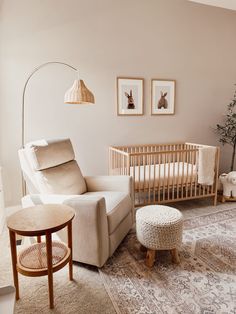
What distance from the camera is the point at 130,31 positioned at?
321 centimetres

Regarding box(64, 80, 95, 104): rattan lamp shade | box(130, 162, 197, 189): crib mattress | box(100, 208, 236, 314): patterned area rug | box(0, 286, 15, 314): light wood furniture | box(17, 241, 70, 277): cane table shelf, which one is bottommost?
box(100, 208, 236, 314): patterned area rug

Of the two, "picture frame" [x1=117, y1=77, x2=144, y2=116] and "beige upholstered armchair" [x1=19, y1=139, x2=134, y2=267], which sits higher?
"picture frame" [x1=117, y1=77, x2=144, y2=116]

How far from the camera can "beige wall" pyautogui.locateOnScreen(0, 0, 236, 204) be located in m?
2.76

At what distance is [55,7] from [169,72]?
176cm

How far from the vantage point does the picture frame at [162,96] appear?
3.49m

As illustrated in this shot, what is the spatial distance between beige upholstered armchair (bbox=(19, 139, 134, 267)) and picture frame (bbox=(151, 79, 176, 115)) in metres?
1.54

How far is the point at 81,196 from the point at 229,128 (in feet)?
10.0

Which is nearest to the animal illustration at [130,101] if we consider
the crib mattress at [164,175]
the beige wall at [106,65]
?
the beige wall at [106,65]

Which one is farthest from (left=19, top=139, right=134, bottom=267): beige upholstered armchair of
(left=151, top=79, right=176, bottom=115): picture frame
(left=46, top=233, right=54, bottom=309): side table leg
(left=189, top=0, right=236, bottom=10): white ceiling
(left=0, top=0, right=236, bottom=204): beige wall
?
(left=189, top=0, right=236, bottom=10): white ceiling

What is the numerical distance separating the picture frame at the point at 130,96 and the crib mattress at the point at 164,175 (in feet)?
2.93

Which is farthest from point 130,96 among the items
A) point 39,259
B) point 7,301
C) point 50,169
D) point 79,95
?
point 7,301

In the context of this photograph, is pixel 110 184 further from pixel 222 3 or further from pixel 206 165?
pixel 222 3

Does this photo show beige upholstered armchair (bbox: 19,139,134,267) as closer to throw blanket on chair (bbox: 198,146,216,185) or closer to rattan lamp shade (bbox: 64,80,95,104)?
rattan lamp shade (bbox: 64,80,95,104)

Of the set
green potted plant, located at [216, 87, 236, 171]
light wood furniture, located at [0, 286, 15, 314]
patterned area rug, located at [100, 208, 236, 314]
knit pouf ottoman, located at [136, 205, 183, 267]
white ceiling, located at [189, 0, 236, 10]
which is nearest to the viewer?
light wood furniture, located at [0, 286, 15, 314]
